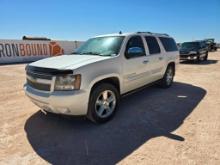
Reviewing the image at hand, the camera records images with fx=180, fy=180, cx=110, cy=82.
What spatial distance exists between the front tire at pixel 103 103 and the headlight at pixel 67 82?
1.51ft

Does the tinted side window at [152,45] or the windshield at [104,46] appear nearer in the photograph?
the windshield at [104,46]

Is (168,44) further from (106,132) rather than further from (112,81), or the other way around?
(106,132)

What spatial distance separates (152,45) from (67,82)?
10.7 feet

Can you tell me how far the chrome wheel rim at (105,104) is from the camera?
3.86 meters

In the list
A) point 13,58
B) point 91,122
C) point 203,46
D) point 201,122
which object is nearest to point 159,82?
point 201,122

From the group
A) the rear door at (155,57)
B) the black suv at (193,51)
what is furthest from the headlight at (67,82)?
the black suv at (193,51)

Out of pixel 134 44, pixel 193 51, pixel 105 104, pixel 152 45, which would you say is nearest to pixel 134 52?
pixel 134 44

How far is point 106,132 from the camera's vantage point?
11.7ft

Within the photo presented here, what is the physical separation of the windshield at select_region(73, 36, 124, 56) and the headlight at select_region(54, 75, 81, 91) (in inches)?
47.1

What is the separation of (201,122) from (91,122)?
2400 millimetres

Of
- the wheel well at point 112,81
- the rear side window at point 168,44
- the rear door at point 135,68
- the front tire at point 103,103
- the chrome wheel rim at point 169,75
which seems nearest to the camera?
the front tire at point 103,103

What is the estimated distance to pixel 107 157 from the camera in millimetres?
2809

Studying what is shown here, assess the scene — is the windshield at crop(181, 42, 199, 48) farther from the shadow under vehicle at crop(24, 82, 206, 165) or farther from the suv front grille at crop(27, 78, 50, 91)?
the suv front grille at crop(27, 78, 50, 91)

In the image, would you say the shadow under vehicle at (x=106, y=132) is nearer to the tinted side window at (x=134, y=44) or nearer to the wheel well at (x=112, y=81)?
the wheel well at (x=112, y=81)
